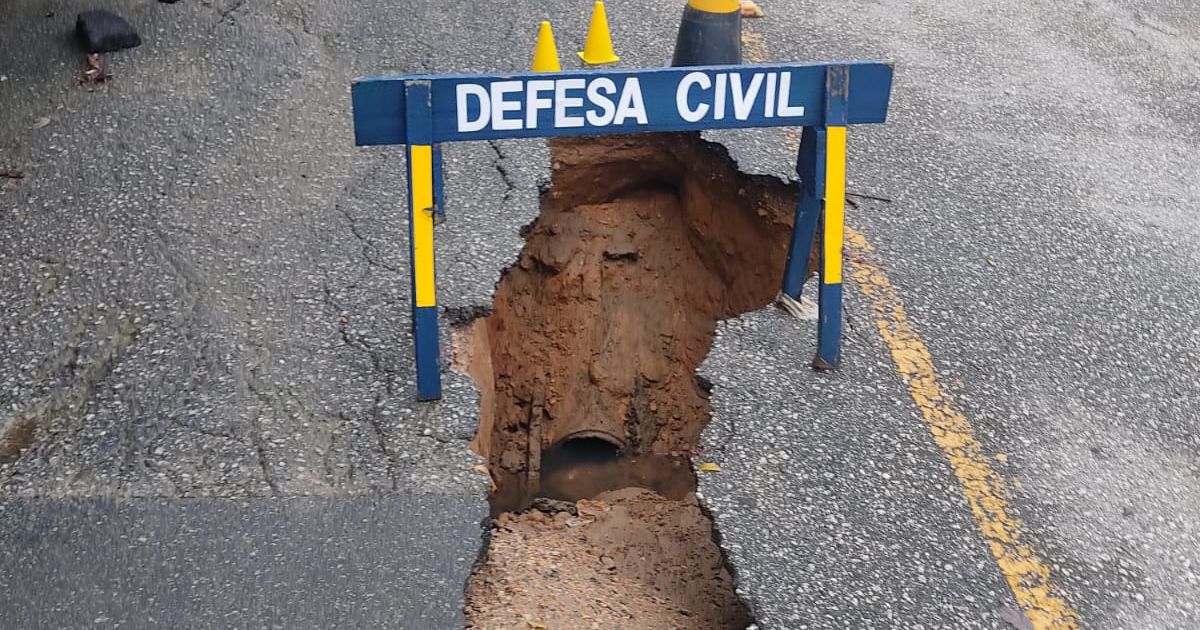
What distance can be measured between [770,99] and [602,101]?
0.56 m

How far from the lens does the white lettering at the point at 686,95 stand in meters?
3.23

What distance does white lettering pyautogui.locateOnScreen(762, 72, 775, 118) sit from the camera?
3307 millimetres

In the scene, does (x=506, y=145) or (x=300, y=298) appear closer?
(x=300, y=298)

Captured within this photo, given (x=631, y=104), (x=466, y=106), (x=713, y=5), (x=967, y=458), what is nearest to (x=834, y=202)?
(x=631, y=104)

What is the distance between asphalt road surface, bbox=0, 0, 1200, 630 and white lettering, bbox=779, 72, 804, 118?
962mm

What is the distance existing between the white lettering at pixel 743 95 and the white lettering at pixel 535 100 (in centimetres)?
59

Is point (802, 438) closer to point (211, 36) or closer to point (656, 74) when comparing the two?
point (656, 74)

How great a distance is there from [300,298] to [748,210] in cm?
217

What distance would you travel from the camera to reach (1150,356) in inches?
164

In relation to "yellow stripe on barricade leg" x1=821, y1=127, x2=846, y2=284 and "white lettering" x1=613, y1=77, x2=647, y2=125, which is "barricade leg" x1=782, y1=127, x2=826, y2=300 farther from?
"white lettering" x1=613, y1=77, x2=647, y2=125

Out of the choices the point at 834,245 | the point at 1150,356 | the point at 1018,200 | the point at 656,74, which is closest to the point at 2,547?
the point at 656,74

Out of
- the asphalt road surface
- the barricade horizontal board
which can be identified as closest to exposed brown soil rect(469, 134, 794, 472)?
the asphalt road surface

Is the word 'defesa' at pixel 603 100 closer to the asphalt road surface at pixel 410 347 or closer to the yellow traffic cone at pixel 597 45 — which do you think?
the asphalt road surface at pixel 410 347

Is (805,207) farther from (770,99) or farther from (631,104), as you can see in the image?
(631,104)
